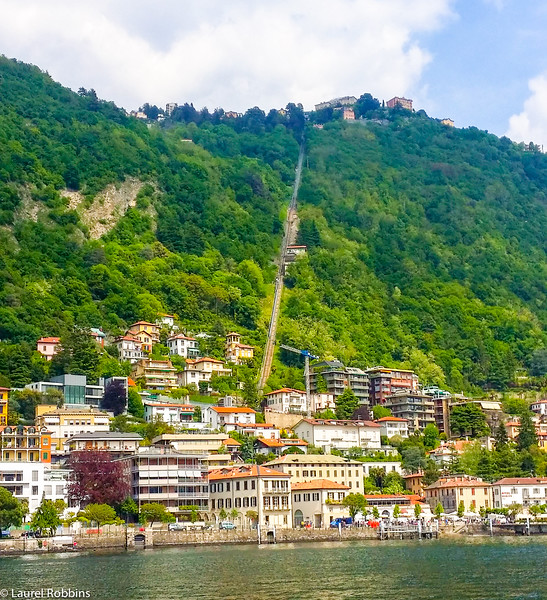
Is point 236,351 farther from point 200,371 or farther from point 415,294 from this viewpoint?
point 415,294

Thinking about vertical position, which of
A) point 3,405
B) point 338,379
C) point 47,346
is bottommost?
point 3,405

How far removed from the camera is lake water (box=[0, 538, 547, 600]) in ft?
151

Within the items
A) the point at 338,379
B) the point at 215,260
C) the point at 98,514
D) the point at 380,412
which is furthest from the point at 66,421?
the point at 215,260

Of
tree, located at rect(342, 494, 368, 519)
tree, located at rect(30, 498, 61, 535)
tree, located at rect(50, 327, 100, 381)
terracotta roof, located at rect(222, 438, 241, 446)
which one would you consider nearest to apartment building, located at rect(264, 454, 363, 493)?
tree, located at rect(342, 494, 368, 519)

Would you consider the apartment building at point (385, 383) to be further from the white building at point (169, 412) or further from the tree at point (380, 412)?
the white building at point (169, 412)

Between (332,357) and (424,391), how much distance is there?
13592 mm

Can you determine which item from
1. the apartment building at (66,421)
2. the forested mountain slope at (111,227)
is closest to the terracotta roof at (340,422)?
the apartment building at (66,421)

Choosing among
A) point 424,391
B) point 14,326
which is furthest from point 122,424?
point 424,391

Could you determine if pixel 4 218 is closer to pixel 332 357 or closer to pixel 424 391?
pixel 332 357

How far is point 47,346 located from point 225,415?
2211cm

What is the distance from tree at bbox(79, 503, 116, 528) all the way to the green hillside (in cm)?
3222

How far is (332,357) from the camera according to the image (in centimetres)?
13825

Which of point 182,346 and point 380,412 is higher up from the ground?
point 182,346

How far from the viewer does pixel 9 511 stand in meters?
74.4
